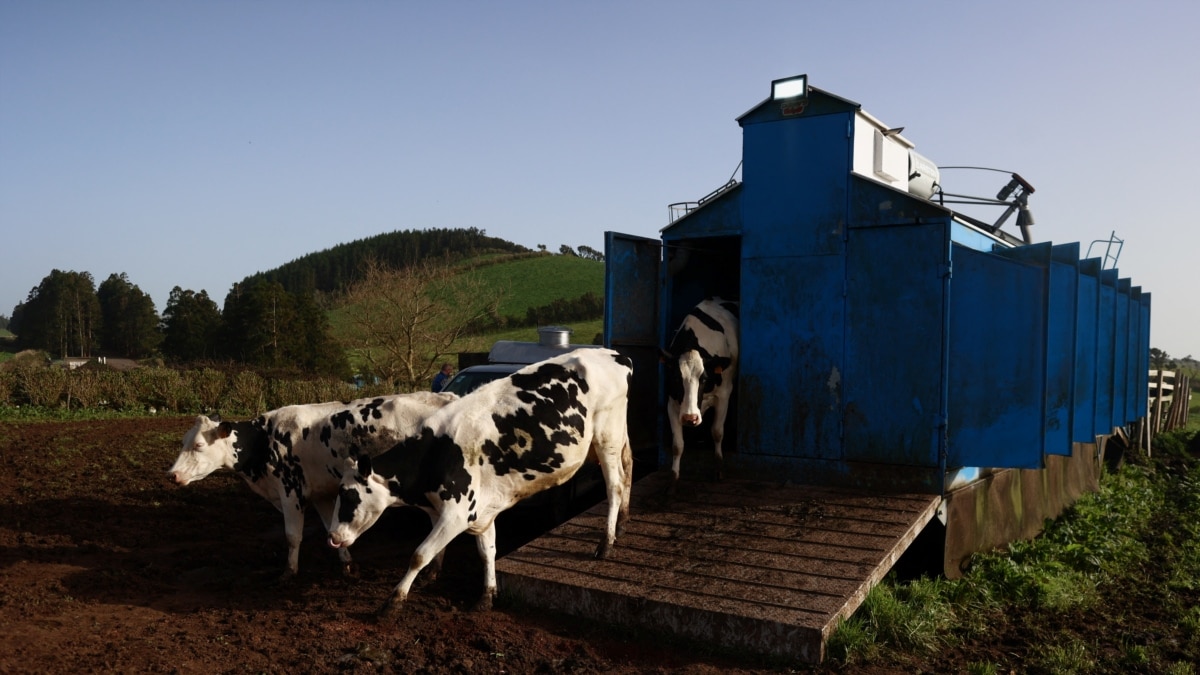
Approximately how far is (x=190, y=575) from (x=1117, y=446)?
1618 cm

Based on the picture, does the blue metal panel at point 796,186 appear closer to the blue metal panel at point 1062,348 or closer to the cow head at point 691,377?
the cow head at point 691,377

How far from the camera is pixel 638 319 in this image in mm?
9797

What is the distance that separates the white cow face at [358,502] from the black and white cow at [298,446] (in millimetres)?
1156

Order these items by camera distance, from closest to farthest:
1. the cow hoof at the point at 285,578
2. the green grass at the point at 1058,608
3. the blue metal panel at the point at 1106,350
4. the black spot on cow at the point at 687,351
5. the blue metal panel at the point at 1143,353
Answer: the green grass at the point at 1058,608
the cow hoof at the point at 285,578
the black spot on cow at the point at 687,351
the blue metal panel at the point at 1106,350
the blue metal panel at the point at 1143,353

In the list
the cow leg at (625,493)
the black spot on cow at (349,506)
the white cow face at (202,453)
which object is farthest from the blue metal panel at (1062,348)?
the white cow face at (202,453)

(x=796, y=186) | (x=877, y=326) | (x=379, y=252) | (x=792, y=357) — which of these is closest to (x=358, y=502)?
(x=792, y=357)

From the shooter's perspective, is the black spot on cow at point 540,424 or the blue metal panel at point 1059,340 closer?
the black spot on cow at point 540,424

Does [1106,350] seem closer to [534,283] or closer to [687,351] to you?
[687,351]

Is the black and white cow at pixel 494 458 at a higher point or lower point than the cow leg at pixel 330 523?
higher

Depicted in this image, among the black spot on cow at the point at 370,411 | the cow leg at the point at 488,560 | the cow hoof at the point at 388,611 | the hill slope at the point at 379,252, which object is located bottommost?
the cow hoof at the point at 388,611

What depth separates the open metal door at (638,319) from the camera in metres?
9.32

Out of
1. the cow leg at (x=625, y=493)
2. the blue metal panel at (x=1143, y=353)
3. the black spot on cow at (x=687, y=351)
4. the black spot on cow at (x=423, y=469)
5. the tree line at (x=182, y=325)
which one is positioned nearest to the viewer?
the black spot on cow at (x=423, y=469)

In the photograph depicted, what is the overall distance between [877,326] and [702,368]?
176 cm

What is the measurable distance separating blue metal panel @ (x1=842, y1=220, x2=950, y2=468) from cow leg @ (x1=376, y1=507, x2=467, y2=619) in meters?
4.00
